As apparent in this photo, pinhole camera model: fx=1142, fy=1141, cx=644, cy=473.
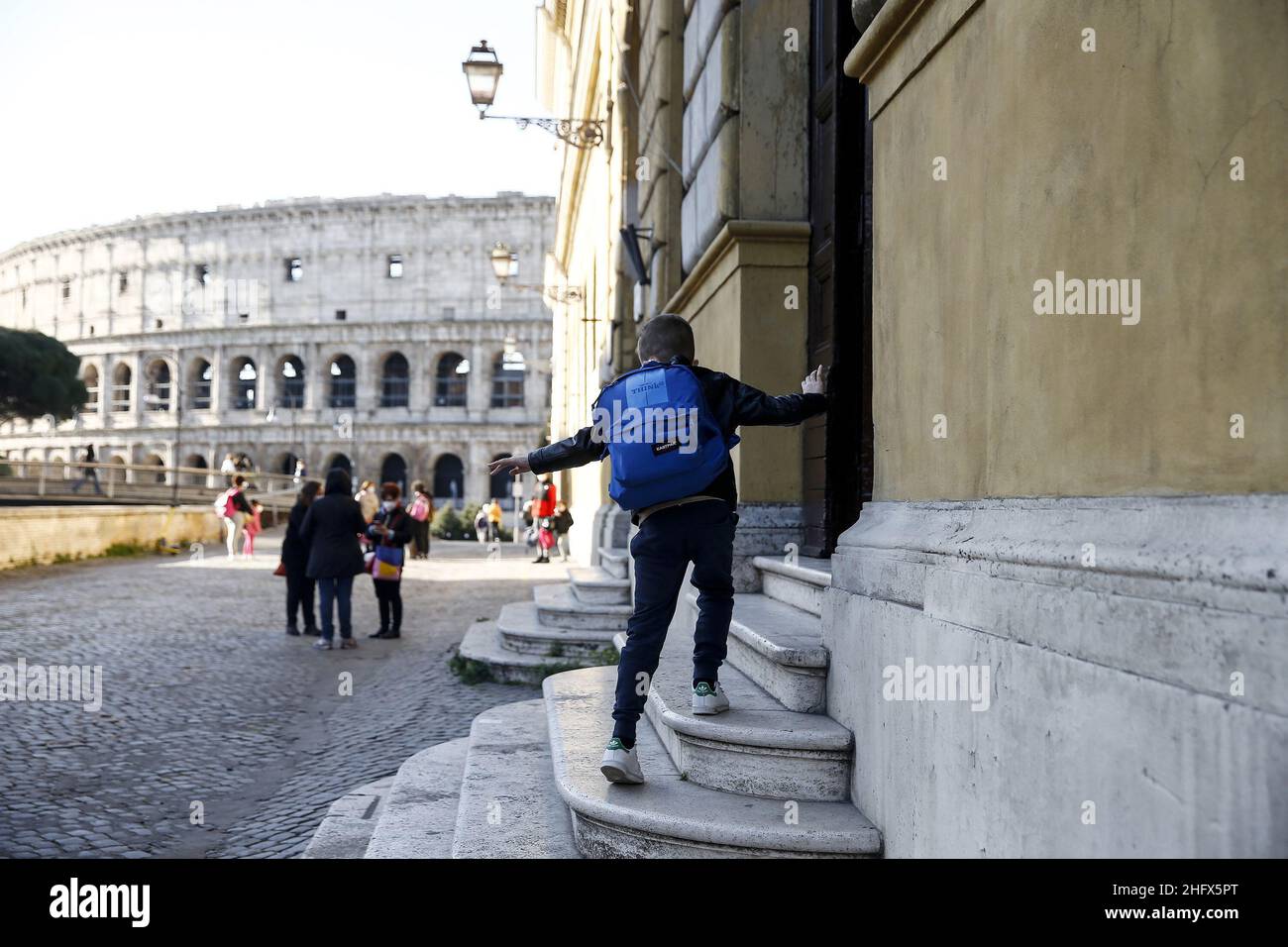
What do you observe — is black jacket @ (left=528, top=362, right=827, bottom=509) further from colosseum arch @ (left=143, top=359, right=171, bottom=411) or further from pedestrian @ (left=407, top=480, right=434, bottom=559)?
colosseum arch @ (left=143, top=359, right=171, bottom=411)

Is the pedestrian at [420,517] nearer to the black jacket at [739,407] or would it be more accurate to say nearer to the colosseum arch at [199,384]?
the black jacket at [739,407]

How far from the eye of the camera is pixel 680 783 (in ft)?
12.0

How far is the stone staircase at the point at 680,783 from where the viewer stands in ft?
10.6

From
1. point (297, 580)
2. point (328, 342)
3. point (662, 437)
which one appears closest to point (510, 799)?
point (662, 437)

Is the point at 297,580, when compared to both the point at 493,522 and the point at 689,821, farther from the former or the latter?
the point at 493,522

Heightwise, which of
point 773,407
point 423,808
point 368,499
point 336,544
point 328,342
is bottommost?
point 423,808

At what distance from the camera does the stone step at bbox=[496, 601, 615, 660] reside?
841 centimetres

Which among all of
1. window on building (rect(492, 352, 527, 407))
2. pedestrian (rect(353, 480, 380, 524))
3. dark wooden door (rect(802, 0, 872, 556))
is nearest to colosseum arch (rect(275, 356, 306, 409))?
window on building (rect(492, 352, 527, 407))

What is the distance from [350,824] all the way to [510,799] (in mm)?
867

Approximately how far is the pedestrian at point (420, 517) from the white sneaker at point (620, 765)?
672 inches

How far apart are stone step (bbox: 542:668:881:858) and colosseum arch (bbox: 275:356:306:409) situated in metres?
60.8

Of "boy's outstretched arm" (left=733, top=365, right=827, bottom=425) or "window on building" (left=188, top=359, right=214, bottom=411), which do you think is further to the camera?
"window on building" (left=188, top=359, right=214, bottom=411)
